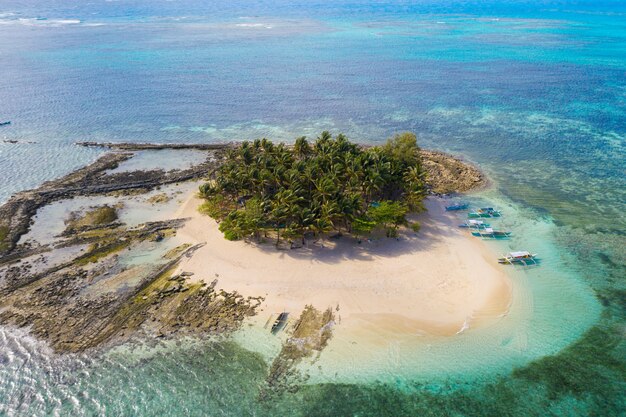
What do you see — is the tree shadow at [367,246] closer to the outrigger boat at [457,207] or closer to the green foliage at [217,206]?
the outrigger boat at [457,207]

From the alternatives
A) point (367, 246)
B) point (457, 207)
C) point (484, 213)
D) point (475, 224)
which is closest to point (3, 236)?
point (367, 246)

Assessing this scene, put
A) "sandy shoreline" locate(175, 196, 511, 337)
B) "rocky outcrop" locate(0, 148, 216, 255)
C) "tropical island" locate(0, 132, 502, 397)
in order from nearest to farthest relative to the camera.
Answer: "tropical island" locate(0, 132, 502, 397) < "sandy shoreline" locate(175, 196, 511, 337) < "rocky outcrop" locate(0, 148, 216, 255)

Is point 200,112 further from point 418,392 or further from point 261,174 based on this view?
point 418,392

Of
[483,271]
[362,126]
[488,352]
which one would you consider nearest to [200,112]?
[362,126]

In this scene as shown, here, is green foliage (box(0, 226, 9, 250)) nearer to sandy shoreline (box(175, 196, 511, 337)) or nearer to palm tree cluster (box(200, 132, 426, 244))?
sandy shoreline (box(175, 196, 511, 337))

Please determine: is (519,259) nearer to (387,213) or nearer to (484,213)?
(484,213)

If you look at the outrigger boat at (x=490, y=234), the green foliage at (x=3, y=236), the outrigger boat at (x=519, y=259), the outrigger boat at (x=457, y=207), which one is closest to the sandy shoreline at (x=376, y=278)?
the outrigger boat at (x=519, y=259)

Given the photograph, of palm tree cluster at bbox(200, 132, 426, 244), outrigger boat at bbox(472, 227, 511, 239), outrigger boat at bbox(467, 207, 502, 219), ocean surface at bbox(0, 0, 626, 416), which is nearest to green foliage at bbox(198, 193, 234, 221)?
palm tree cluster at bbox(200, 132, 426, 244)
